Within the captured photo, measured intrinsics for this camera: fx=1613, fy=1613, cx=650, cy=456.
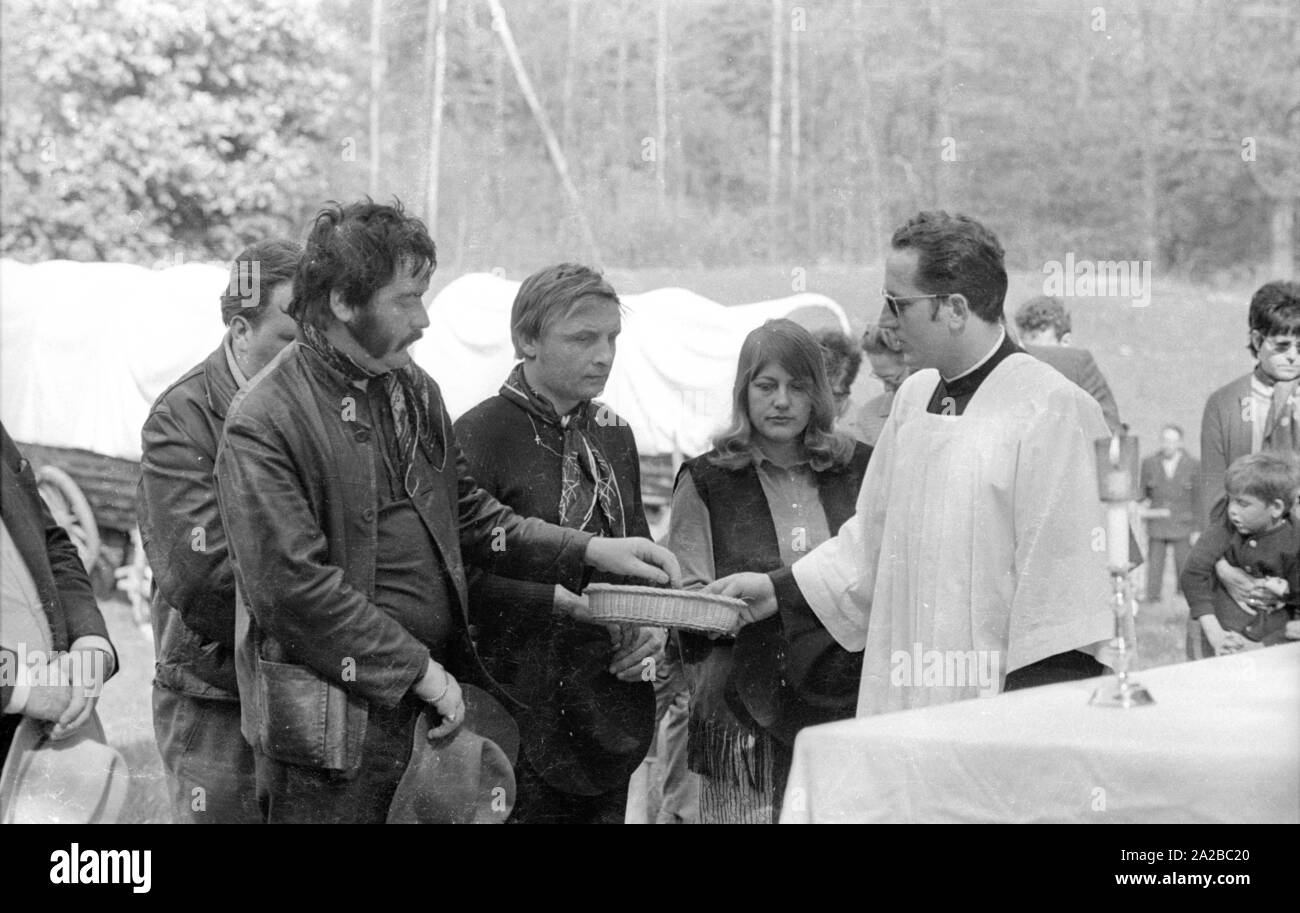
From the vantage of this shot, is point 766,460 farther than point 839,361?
No

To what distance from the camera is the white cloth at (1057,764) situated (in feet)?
8.93

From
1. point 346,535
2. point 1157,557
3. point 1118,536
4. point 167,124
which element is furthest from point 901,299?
point 1157,557

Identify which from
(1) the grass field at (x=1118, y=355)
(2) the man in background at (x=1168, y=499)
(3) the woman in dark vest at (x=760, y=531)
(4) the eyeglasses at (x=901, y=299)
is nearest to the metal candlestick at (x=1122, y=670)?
(4) the eyeglasses at (x=901, y=299)

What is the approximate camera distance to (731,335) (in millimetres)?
5293

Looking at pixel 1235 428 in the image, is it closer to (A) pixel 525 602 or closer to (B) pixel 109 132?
(A) pixel 525 602

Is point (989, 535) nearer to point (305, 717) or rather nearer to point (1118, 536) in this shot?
point (1118, 536)

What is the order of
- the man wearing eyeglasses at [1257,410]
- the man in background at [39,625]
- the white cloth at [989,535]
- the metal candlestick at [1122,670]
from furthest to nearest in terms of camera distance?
the man wearing eyeglasses at [1257,410] → the white cloth at [989,535] → the man in background at [39,625] → the metal candlestick at [1122,670]

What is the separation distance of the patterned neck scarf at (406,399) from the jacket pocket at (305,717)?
1.41 feet

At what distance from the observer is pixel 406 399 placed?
10.9 ft

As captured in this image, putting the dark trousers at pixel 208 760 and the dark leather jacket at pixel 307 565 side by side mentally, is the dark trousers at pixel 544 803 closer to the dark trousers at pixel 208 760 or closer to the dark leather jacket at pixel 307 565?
the dark trousers at pixel 208 760

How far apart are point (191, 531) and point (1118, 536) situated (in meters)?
1.86

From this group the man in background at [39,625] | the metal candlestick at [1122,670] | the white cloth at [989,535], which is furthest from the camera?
the white cloth at [989,535]

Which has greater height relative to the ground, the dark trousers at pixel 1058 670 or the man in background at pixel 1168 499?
the man in background at pixel 1168 499
